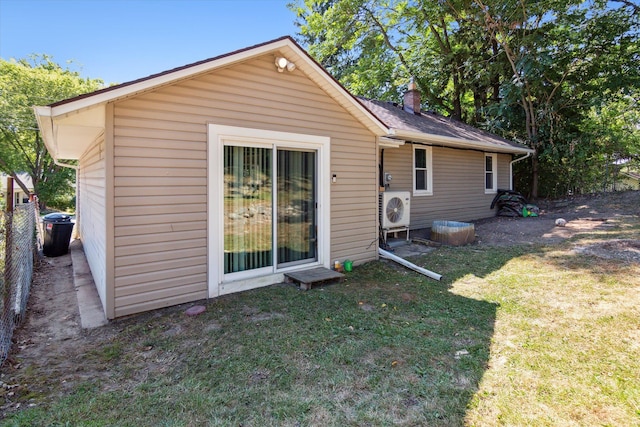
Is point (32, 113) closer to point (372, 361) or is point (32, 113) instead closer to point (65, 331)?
point (65, 331)

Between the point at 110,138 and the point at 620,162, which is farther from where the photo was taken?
the point at 620,162

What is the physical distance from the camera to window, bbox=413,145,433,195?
365 inches

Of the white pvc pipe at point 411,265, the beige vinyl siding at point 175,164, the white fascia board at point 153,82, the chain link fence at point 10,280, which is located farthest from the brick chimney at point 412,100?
the chain link fence at point 10,280

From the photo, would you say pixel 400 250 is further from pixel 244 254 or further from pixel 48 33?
pixel 48 33

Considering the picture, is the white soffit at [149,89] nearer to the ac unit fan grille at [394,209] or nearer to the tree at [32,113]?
the ac unit fan grille at [394,209]

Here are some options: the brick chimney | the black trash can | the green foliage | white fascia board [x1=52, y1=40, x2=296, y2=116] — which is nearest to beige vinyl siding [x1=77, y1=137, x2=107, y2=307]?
white fascia board [x1=52, y1=40, x2=296, y2=116]

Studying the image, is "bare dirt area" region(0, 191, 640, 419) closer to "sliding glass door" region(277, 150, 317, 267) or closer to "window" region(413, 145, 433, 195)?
"sliding glass door" region(277, 150, 317, 267)

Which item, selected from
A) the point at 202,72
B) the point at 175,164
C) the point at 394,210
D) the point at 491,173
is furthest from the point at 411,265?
the point at 491,173

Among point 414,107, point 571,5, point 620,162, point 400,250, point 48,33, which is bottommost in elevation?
point 400,250

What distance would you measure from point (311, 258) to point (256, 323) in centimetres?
197

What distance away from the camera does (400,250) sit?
23.4 feet

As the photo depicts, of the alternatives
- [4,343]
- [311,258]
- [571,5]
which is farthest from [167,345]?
[571,5]

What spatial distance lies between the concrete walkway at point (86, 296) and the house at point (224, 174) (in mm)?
214

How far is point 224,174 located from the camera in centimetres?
438
